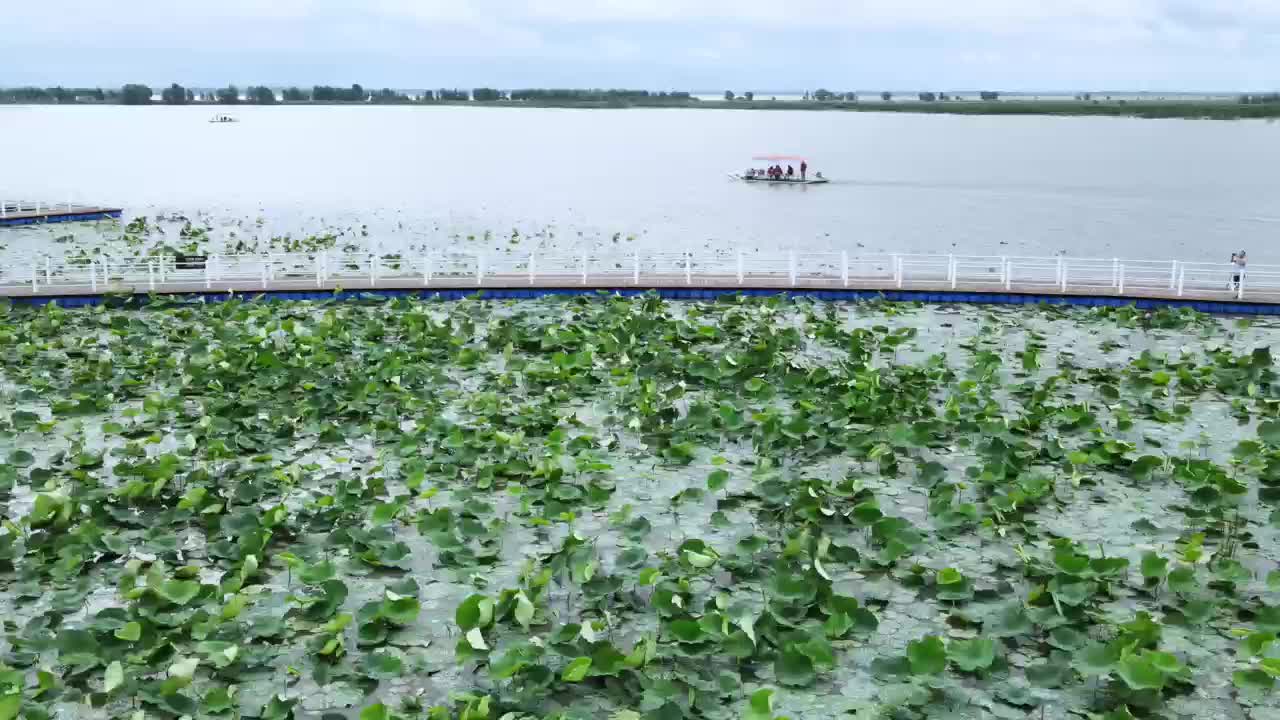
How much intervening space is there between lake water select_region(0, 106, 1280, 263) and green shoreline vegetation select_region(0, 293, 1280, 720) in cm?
2291

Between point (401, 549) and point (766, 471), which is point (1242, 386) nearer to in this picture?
point (766, 471)

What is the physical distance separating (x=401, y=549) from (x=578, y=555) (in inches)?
57.5

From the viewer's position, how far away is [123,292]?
829 inches

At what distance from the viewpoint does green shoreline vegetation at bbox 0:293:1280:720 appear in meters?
7.61

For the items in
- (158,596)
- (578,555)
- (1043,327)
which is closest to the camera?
(158,596)

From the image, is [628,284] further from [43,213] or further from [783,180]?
[783,180]

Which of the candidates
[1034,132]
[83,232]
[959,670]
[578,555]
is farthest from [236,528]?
[1034,132]

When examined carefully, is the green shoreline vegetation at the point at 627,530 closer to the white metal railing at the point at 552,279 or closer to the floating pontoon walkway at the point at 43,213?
the white metal railing at the point at 552,279

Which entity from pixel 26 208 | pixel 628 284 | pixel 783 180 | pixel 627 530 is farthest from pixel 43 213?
pixel 783 180

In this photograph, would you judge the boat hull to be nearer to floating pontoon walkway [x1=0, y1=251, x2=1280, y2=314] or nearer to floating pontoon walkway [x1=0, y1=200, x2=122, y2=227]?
floating pontoon walkway [x1=0, y1=200, x2=122, y2=227]

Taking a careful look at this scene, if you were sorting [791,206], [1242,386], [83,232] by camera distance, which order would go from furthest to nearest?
[791,206]
[83,232]
[1242,386]

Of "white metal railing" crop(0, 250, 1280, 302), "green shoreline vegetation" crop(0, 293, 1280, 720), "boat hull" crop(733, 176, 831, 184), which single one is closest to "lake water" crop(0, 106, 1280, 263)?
"boat hull" crop(733, 176, 831, 184)

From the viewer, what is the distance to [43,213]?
39438mm

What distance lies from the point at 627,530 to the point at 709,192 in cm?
5959
